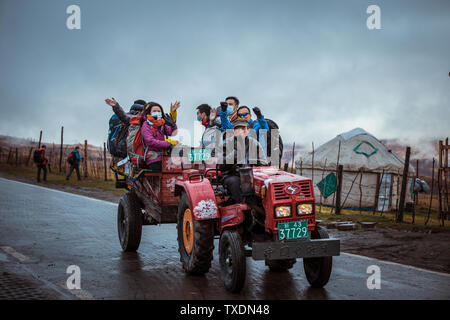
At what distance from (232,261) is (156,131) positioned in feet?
9.83

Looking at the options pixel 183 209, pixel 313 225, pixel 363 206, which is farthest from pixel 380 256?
pixel 363 206

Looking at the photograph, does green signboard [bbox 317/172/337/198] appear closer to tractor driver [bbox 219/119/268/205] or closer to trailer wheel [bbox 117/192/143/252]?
trailer wheel [bbox 117/192/143/252]

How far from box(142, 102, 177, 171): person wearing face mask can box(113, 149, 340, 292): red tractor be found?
211 mm

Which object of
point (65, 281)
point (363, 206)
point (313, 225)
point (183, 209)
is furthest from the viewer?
point (363, 206)

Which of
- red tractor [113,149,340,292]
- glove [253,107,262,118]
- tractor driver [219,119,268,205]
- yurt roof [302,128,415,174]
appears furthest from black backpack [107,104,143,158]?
yurt roof [302,128,415,174]

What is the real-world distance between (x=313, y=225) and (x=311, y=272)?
0.73 metres

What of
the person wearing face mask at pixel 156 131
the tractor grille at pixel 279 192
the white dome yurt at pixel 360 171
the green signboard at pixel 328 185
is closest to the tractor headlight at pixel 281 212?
the tractor grille at pixel 279 192

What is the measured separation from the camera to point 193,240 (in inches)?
216

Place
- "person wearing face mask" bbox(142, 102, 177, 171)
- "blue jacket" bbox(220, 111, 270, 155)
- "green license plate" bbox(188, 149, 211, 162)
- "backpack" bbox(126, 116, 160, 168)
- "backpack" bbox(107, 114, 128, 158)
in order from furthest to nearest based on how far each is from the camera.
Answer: "backpack" bbox(107, 114, 128, 158) → "backpack" bbox(126, 116, 160, 168) → "person wearing face mask" bbox(142, 102, 177, 171) → "green license plate" bbox(188, 149, 211, 162) → "blue jacket" bbox(220, 111, 270, 155)

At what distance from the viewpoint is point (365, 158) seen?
19797 millimetres

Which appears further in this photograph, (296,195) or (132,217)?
(132,217)

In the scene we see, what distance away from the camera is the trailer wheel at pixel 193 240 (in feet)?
17.6

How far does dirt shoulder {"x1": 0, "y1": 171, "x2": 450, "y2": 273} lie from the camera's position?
23.6 feet

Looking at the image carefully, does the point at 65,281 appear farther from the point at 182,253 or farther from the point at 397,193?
the point at 397,193
